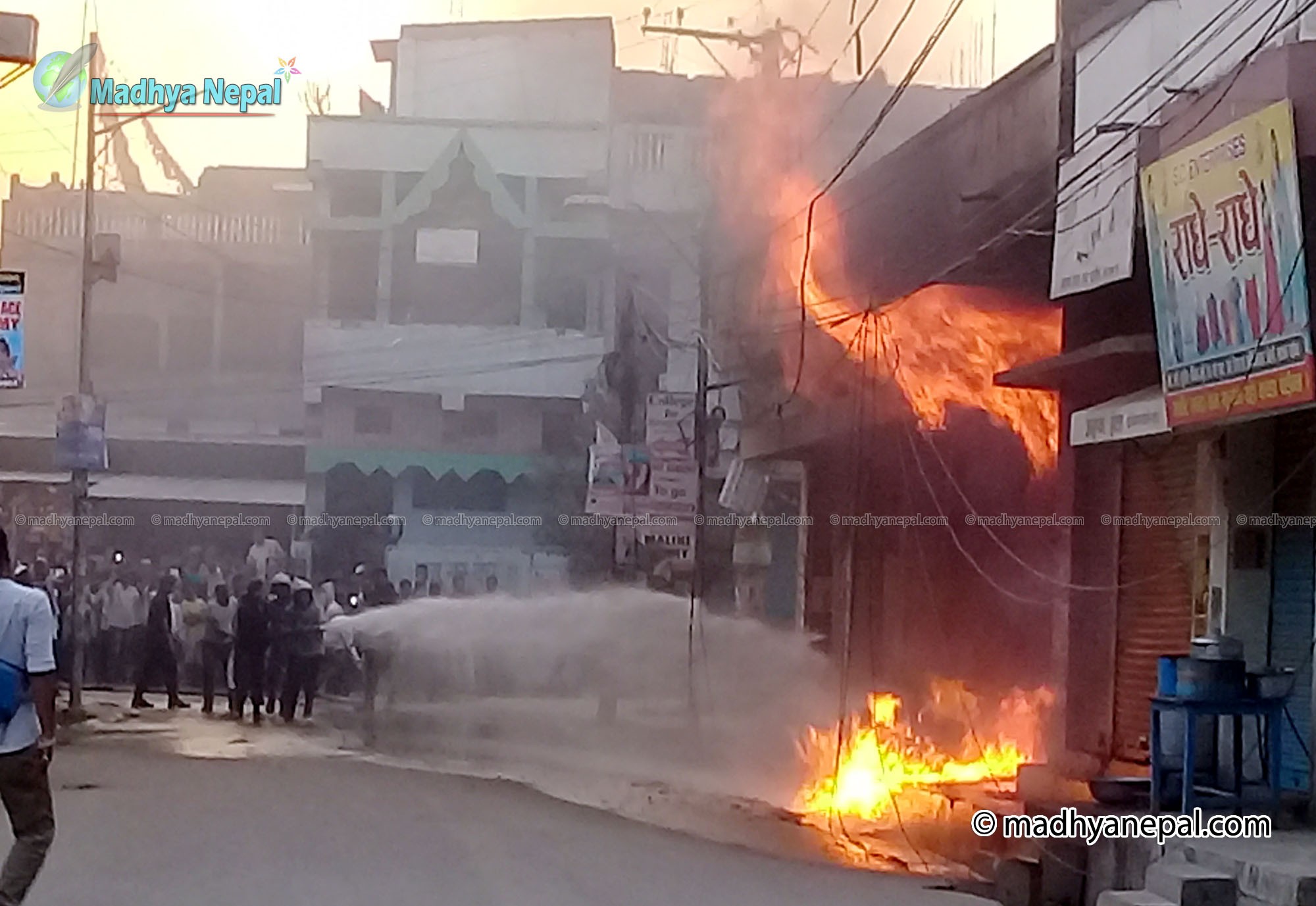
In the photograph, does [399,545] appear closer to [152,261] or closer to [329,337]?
[329,337]

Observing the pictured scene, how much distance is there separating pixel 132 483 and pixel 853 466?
16.4 m

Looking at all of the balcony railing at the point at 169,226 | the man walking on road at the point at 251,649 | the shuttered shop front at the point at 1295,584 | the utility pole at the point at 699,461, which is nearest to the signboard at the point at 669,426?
the utility pole at the point at 699,461

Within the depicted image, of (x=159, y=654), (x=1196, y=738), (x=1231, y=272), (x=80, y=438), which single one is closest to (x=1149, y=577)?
(x=1196, y=738)

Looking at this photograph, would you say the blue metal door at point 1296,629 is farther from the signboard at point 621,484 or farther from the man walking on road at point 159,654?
the man walking on road at point 159,654

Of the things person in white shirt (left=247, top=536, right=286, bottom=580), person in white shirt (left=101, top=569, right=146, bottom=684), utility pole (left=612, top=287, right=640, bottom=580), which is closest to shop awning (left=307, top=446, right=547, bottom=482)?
person in white shirt (left=247, top=536, right=286, bottom=580)

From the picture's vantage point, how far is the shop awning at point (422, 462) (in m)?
30.9

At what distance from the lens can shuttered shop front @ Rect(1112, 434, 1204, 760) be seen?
11516mm

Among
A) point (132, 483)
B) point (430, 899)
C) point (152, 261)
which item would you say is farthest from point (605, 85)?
point (430, 899)

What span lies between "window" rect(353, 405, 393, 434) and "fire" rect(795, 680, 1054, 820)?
15.6 m

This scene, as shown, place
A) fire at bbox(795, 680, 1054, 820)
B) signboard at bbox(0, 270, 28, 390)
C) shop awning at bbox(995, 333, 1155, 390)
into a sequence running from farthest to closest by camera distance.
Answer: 1. signboard at bbox(0, 270, 28, 390)
2. fire at bbox(795, 680, 1054, 820)
3. shop awning at bbox(995, 333, 1155, 390)

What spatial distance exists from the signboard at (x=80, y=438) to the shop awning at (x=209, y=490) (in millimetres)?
11445

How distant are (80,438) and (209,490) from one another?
40.0 ft

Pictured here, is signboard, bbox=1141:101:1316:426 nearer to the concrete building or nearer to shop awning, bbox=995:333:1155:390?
shop awning, bbox=995:333:1155:390

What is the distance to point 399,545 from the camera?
1194 inches
